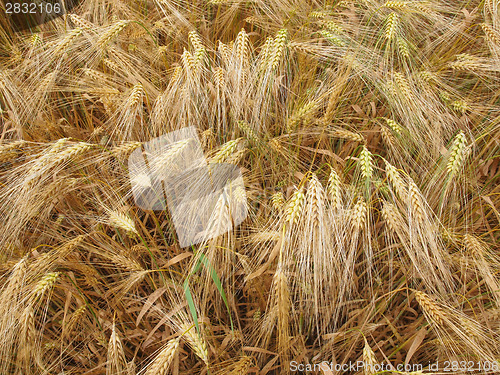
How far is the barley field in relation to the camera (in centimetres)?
114

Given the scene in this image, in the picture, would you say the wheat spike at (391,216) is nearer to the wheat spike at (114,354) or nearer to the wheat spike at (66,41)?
the wheat spike at (114,354)

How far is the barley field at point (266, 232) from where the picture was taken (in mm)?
1145

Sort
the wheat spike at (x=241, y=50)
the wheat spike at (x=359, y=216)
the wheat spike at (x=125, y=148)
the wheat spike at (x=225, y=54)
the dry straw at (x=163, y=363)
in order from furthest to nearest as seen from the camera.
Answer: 1. the wheat spike at (x=225, y=54)
2. the wheat spike at (x=241, y=50)
3. the wheat spike at (x=125, y=148)
4. the wheat spike at (x=359, y=216)
5. the dry straw at (x=163, y=363)

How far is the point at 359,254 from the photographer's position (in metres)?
1.48

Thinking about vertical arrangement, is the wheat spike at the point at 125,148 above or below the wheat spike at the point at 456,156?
above

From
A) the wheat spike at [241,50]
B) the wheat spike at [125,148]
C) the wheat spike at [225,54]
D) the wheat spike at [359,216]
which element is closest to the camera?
the wheat spike at [359,216]

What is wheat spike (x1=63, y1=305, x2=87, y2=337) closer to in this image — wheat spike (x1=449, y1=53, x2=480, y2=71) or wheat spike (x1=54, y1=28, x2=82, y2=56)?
wheat spike (x1=54, y1=28, x2=82, y2=56)

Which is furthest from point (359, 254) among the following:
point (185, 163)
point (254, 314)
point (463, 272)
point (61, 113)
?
point (61, 113)

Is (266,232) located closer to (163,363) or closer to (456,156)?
(163,363)

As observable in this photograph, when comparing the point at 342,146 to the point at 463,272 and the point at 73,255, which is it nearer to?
the point at 463,272

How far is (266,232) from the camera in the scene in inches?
47.3

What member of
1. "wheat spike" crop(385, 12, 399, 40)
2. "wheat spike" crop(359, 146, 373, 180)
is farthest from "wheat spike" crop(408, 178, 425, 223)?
"wheat spike" crop(385, 12, 399, 40)

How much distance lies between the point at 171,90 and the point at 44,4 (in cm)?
144

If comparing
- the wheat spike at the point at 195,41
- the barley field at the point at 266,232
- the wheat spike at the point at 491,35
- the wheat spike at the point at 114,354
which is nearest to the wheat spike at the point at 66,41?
the barley field at the point at 266,232
